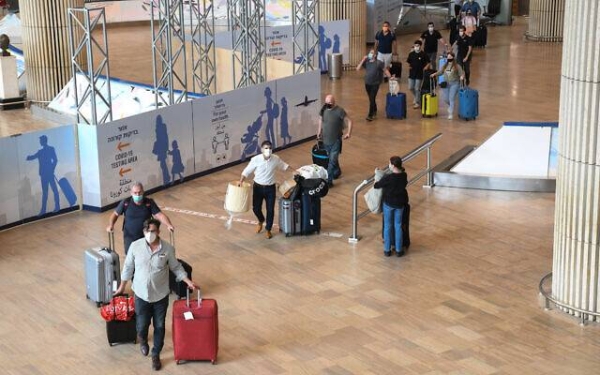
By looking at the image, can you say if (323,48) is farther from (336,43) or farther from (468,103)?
(468,103)

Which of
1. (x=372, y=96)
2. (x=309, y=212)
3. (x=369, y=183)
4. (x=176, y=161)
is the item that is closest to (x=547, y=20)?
(x=372, y=96)

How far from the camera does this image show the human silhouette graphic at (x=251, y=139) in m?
20.2

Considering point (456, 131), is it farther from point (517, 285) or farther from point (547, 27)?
point (547, 27)

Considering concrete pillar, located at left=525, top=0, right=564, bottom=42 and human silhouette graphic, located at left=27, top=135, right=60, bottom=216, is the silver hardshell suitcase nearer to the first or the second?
human silhouette graphic, located at left=27, top=135, right=60, bottom=216

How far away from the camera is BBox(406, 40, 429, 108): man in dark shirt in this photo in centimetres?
2431

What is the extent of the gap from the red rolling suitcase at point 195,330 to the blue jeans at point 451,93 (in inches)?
515

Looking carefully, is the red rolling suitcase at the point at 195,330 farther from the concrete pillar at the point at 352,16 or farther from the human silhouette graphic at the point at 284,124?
the concrete pillar at the point at 352,16

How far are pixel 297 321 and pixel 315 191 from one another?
136 inches

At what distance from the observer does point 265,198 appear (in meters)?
15.6

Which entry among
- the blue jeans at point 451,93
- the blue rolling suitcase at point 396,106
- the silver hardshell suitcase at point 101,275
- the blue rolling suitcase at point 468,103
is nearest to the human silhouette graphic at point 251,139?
the blue rolling suitcase at point 396,106

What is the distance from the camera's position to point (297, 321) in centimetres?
1260

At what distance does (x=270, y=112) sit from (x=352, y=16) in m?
10.3

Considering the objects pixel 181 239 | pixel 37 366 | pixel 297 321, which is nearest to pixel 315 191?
pixel 181 239

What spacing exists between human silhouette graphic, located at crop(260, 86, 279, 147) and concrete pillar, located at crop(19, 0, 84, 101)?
5553 mm
